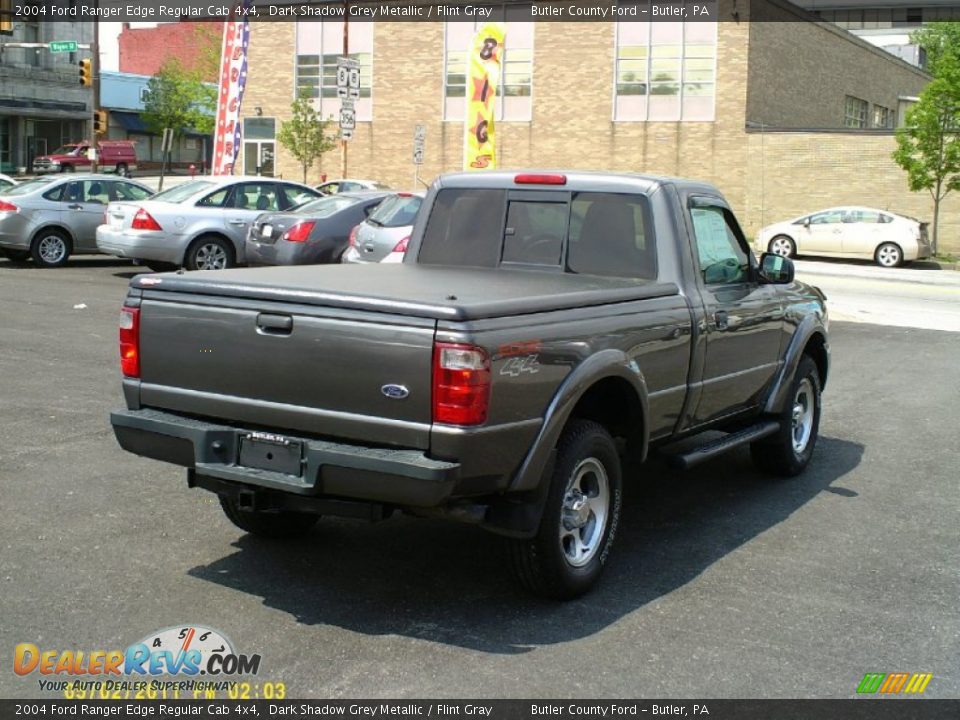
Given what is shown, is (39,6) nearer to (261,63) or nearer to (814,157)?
(261,63)

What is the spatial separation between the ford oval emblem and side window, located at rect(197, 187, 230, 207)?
14304 mm

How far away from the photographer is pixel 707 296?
634 cm

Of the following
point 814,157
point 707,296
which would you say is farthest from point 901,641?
point 814,157

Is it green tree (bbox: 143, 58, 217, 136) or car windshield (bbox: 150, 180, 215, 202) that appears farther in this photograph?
green tree (bbox: 143, 58, 217, 136)

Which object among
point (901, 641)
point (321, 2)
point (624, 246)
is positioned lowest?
point (901, 641)

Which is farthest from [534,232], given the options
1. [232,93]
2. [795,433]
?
[232,93]

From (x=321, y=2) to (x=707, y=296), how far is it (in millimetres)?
45495

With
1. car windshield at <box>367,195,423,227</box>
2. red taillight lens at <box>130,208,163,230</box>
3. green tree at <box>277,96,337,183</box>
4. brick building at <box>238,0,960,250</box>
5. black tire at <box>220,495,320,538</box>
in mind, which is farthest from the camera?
green tree at <box>277,96,337,183</box>

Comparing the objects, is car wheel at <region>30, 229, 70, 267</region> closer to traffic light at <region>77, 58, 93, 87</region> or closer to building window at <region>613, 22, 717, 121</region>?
traffic light at <region>77, 58, 93, 87</region>

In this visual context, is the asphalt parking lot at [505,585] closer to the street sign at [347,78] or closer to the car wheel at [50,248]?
the car wheel at [50,248]

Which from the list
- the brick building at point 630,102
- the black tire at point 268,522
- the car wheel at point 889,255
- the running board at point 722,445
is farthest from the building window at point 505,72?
the black tire at point 268,522

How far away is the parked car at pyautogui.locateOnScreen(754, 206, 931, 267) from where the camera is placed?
29.7 meters

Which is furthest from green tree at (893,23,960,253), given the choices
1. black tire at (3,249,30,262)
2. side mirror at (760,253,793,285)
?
side mirror at (760,253,793,285)

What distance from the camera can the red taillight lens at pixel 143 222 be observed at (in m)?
17.8
